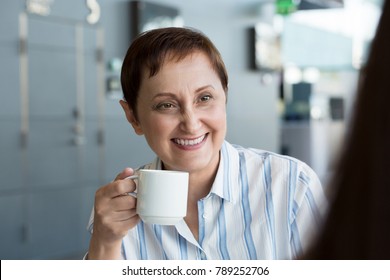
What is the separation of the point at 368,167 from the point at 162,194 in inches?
31.7

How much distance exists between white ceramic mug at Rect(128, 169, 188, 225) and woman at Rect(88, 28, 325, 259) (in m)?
0.27

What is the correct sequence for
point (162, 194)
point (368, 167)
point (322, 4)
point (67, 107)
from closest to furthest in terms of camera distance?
point (368, 167), point (162, 194), point (67, 107), point (322, 4)

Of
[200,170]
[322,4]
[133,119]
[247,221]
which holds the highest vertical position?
[322,4]

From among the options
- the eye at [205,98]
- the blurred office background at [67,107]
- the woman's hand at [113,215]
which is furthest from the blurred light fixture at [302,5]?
the woman's hand at [113,215]

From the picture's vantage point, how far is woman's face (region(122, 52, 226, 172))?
137 centimetres

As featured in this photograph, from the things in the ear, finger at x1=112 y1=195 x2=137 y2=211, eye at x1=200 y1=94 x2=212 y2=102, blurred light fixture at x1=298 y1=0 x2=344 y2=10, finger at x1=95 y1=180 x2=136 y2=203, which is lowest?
finger at x1=112 y1=195 x2=137 y2=211

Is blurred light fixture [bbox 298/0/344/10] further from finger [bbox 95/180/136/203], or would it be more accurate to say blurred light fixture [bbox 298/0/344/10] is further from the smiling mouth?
finger [bbox 95/180/136/203]

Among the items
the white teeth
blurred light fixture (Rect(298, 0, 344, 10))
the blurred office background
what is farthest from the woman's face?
blurred light fixture (Rect(298, 0, 344, 10))

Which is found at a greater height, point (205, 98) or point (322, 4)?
point (322, 4)

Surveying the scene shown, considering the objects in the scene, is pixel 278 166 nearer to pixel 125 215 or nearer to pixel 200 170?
pixel 200 170

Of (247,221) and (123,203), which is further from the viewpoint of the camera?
(247,221)

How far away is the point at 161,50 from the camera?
54.3 inches

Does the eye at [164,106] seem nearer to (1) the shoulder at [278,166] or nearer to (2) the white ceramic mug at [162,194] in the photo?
(1) the shoulder at [278,166]

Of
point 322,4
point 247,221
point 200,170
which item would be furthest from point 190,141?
point 322,4
